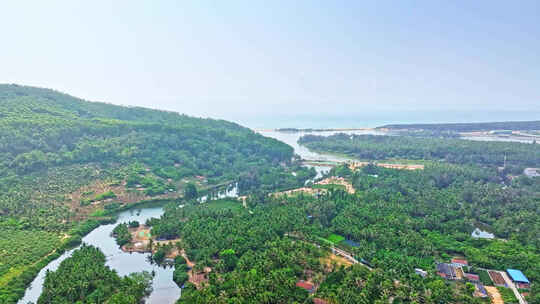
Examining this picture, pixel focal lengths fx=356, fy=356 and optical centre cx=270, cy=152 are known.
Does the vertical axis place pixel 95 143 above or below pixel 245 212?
above

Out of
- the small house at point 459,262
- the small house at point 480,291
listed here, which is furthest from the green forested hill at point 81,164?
the small house at point 480,291

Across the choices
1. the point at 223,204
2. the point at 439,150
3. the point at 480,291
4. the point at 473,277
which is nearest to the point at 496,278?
the point at 473,277

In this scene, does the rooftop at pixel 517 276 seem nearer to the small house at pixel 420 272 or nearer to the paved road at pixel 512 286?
the paved road at pixel 512 286

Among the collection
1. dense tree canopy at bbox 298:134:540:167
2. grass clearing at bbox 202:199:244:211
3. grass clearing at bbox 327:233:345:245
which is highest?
dense tree canopy at bbox 298:134:540:167

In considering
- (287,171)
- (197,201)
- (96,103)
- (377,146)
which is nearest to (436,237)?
(197,201)

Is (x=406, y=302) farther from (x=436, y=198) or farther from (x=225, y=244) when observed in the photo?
(x=436, y=198)

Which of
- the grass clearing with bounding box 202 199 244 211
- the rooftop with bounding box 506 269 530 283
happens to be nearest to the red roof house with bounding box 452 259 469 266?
the rooftop with bounding box 506 269 530 283

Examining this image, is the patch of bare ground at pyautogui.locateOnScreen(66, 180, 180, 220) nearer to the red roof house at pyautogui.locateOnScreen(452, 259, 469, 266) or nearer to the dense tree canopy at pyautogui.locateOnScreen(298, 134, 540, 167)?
the red roof house at pyautogui.locateOnScreen(452, 259, 469, 266)
